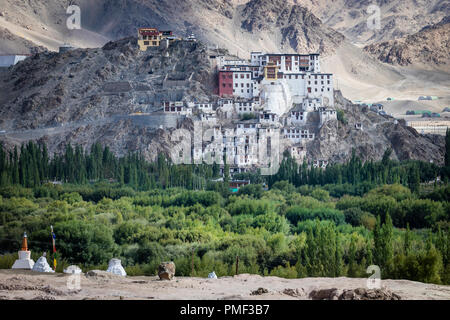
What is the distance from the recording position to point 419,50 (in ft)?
451

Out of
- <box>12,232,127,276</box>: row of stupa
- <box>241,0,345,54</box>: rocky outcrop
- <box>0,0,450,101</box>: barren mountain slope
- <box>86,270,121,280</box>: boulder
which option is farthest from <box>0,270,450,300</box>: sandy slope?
<box>241,0,345,54</box>: rocky outcrop

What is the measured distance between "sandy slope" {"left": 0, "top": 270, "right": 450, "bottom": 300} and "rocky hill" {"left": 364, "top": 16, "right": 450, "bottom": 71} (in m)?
115

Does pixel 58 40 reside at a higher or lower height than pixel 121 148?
higher

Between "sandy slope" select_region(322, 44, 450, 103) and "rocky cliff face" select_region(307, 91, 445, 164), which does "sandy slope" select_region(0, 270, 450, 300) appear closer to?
"rocky cliff face" select_region(307, 91, 445, 164)

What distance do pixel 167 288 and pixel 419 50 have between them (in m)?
121

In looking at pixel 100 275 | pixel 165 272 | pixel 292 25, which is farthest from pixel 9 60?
pixel 165 272

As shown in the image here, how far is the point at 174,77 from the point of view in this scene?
71562 millimetres

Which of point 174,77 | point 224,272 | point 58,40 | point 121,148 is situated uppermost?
point 58,40

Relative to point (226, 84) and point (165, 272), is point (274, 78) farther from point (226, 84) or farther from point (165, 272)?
point (165, 272)

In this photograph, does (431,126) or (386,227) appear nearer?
(386,227)

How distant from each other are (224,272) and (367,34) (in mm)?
142004

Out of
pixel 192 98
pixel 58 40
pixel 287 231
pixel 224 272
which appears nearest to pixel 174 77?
pixel 192 98
